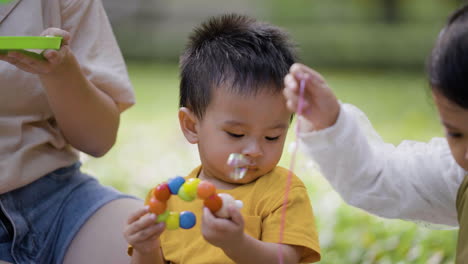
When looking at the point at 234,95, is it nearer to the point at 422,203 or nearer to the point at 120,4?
the point at 422,203

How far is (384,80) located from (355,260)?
5020 mm

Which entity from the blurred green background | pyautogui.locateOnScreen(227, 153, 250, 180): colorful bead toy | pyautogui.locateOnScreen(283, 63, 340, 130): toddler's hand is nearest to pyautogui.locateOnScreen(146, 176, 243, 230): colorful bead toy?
pyautogui.locateOnScreen(227, 153, 250, 180): colorful bead toy

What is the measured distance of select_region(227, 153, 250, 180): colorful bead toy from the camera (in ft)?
4.76

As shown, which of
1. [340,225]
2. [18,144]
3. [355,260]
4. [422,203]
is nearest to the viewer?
[422,203]

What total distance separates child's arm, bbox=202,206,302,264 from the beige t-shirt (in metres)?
0.61

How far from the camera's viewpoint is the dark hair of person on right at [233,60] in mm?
1513

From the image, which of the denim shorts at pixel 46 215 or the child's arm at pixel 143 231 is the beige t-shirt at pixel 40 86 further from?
the child's arm at pixel 143 231

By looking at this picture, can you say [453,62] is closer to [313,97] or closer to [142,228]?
[313,97]

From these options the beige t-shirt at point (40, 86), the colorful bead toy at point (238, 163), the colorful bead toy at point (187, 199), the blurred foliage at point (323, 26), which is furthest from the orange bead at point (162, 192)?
the blurred foliage at point (323, 26)

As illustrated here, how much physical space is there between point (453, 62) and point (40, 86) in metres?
1.02

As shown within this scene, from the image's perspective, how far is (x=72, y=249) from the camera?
1723mm

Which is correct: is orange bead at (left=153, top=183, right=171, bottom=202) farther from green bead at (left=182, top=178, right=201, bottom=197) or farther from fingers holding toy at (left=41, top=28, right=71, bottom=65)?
fingers holding toy at (left=41, top=28, right=71, bottom=65)

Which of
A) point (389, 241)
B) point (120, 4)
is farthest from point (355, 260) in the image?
point (120, 4)

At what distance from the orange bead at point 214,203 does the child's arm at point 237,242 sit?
0.04ft
